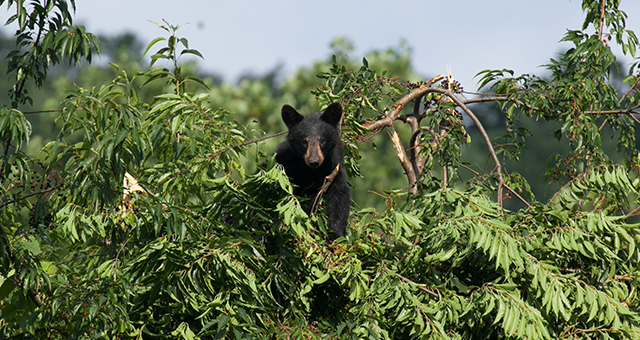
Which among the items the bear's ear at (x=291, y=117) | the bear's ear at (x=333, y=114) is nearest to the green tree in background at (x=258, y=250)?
the bear's ear at (x=333, y=114)

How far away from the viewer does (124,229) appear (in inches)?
138

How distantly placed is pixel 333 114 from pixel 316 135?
0.20 m

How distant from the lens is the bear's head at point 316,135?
14.7 feet

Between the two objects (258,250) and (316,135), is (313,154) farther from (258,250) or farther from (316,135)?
(258,250)

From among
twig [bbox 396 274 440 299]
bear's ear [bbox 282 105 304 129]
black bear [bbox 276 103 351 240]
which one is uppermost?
bear's ear [bbox 282 105 304 129]

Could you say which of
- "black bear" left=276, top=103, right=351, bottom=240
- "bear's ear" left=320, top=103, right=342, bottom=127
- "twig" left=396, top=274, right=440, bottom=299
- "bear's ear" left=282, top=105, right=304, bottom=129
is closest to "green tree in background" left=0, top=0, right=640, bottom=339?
"twig" left=396, top=274, right=440, bottom=299

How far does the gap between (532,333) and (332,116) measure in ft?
7.59

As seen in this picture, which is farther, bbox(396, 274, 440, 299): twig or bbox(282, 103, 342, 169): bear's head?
bbox(282, 103, 342, 169): bear's head

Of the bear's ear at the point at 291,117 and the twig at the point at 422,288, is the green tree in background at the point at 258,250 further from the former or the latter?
the bear's ear at the point at 291,117

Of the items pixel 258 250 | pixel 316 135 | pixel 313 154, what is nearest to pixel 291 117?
pixel 316 135

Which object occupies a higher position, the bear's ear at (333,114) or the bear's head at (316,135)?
the bear's ear at (333,114)

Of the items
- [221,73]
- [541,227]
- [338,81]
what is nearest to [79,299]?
[541,227]

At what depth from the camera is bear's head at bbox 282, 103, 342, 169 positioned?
14.7 ft

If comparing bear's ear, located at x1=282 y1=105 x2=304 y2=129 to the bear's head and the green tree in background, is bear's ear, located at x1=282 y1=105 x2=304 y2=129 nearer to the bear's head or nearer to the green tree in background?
the bear's head
